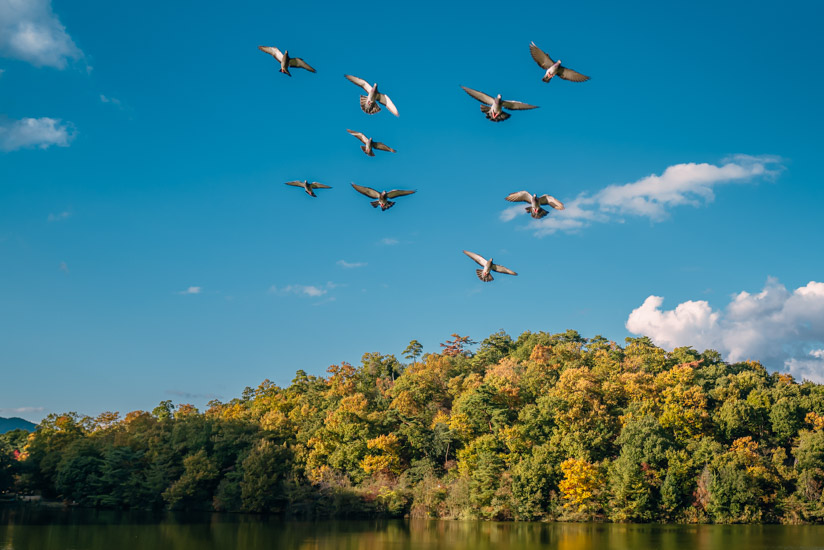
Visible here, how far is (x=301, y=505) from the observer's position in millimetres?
57719

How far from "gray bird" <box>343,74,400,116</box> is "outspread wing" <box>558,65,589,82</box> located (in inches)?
180

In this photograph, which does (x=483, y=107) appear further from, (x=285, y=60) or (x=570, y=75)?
(x=285, y=60)

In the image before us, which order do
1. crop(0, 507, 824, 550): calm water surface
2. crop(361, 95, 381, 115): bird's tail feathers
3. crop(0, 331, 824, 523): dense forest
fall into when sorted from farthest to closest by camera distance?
crop(0, 331, 824, 523): dense forest, crop(0, 507, 824, 550): calm water surface, crop(361, 95, 381, 115): bird's tail feathers

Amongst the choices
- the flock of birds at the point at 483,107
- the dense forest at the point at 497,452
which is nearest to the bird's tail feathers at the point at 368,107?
the flock of birds at the point at 483,107

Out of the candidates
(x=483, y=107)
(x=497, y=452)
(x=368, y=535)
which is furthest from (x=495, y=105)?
(x=497, y=452)

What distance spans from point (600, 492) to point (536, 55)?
3986 centimetres

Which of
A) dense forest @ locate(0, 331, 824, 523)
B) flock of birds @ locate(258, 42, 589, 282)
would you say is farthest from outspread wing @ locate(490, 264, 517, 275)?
dense forest @ locate(0, 331, 824, 523)

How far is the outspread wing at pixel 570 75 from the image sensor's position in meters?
17.3

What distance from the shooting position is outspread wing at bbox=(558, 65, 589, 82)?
17.3 m

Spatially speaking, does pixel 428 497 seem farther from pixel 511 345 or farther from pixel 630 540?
pixel 511 345

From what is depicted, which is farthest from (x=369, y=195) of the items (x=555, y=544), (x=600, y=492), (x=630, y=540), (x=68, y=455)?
(x=68, y=455)

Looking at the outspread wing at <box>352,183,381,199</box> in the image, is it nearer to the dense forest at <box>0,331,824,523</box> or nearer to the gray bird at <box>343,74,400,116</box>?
the gray bird at <box>343,74,400,116</box>

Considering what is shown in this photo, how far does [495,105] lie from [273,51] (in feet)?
22.9

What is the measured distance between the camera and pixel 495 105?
18.6m
